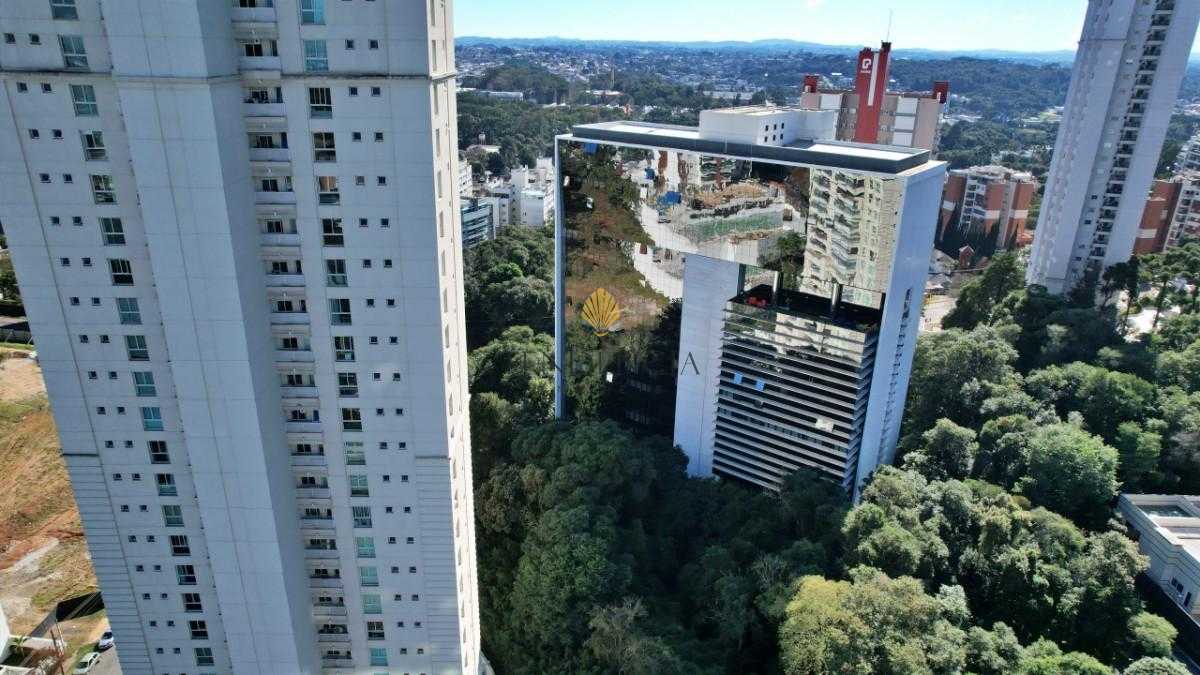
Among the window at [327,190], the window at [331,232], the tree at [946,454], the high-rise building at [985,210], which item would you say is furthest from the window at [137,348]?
the high-rise building at [985,210]

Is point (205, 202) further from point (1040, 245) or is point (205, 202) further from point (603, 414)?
point (1040, 245)

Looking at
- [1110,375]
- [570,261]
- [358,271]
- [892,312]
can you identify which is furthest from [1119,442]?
[358,271]

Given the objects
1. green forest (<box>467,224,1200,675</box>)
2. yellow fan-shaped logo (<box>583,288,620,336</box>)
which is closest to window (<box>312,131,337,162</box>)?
green forest (<box>467,224,1200,675</box>)

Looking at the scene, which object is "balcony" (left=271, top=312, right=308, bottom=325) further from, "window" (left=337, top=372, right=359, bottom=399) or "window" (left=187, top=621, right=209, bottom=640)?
"window" (left=187, top=621, right=209, bottom=640)

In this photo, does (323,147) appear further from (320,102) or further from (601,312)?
(601,312)

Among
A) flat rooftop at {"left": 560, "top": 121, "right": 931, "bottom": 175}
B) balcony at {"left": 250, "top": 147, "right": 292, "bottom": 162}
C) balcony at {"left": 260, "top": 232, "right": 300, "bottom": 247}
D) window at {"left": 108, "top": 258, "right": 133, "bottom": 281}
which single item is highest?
balcony at {"left": 250, "top": 147, "right": 292, "bottom": 162}

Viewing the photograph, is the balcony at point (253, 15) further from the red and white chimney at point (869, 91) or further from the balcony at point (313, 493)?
the red and white chimney at point (869, 91)
